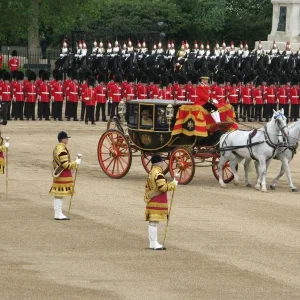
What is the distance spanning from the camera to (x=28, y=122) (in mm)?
35688

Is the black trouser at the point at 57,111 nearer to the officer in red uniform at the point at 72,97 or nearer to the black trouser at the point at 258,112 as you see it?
the officer in red uniform at the point at 72,97

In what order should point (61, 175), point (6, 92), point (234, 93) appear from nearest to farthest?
point (61, 175)
point (6, 92)
point (234, 93)

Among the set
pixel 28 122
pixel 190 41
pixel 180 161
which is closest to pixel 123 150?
pixel 180 161

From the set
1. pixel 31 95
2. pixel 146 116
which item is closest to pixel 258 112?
pixel 31 95

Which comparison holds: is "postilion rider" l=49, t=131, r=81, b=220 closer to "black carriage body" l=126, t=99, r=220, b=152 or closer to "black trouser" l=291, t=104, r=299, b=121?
"black carriage body" l=126, t=99, r=220, b=152

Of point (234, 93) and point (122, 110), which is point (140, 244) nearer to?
point (122, 110)

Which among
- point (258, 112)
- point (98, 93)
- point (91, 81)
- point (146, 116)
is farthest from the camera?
point (258, 112)

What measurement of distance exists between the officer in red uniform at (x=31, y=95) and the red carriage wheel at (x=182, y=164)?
12.9 metres

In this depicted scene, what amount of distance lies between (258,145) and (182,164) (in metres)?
1.29

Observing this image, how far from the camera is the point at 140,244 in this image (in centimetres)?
1741

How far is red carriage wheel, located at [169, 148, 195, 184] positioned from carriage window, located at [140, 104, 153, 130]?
3.02ft

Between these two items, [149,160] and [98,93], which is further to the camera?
[98,93]

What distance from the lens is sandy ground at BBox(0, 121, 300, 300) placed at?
1487 centimetres

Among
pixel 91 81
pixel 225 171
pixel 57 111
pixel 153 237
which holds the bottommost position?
pixel 153 237
